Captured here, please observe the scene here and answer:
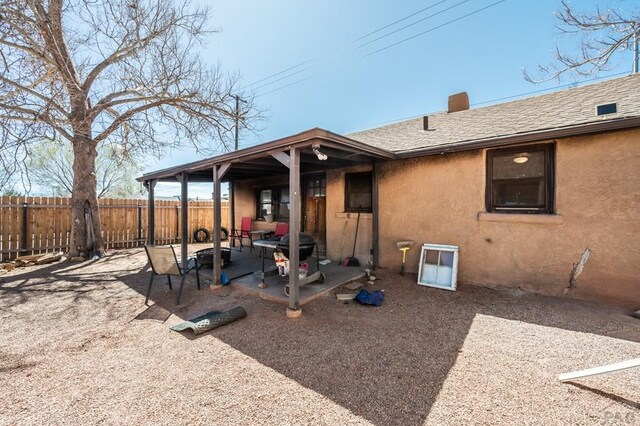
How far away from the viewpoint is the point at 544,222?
431 centimetres

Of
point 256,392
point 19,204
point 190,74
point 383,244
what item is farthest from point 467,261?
point 19,204

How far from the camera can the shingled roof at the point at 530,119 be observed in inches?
163

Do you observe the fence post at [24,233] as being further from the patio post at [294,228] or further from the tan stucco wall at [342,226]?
the patio post at [294,228]

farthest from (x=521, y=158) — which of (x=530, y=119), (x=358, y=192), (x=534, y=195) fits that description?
(x=358, y=192)

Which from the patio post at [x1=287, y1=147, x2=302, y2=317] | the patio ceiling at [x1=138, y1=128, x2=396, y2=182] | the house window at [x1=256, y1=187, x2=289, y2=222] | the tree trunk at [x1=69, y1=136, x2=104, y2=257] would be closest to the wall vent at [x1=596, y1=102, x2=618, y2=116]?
the patio ceiling at [x1=138, y1=128, x2=396, y2=182]

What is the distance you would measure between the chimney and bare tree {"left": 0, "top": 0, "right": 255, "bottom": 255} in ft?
22.9

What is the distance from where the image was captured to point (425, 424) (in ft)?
6.03

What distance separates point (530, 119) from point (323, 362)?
5825 millimetres

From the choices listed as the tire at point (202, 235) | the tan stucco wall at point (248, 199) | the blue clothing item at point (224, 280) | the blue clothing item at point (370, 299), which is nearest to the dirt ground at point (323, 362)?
the blue clothing item at point (370, 299)

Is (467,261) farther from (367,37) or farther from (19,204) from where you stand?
(19,204)

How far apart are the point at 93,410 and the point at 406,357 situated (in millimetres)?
2763

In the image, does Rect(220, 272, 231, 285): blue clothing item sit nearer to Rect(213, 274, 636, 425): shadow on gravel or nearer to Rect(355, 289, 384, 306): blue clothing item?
Rect(213, 274, 636, 425): shadow on gravel

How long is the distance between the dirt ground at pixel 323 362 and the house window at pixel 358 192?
8.94ft

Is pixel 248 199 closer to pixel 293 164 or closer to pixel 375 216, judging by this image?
pixel 375 216
